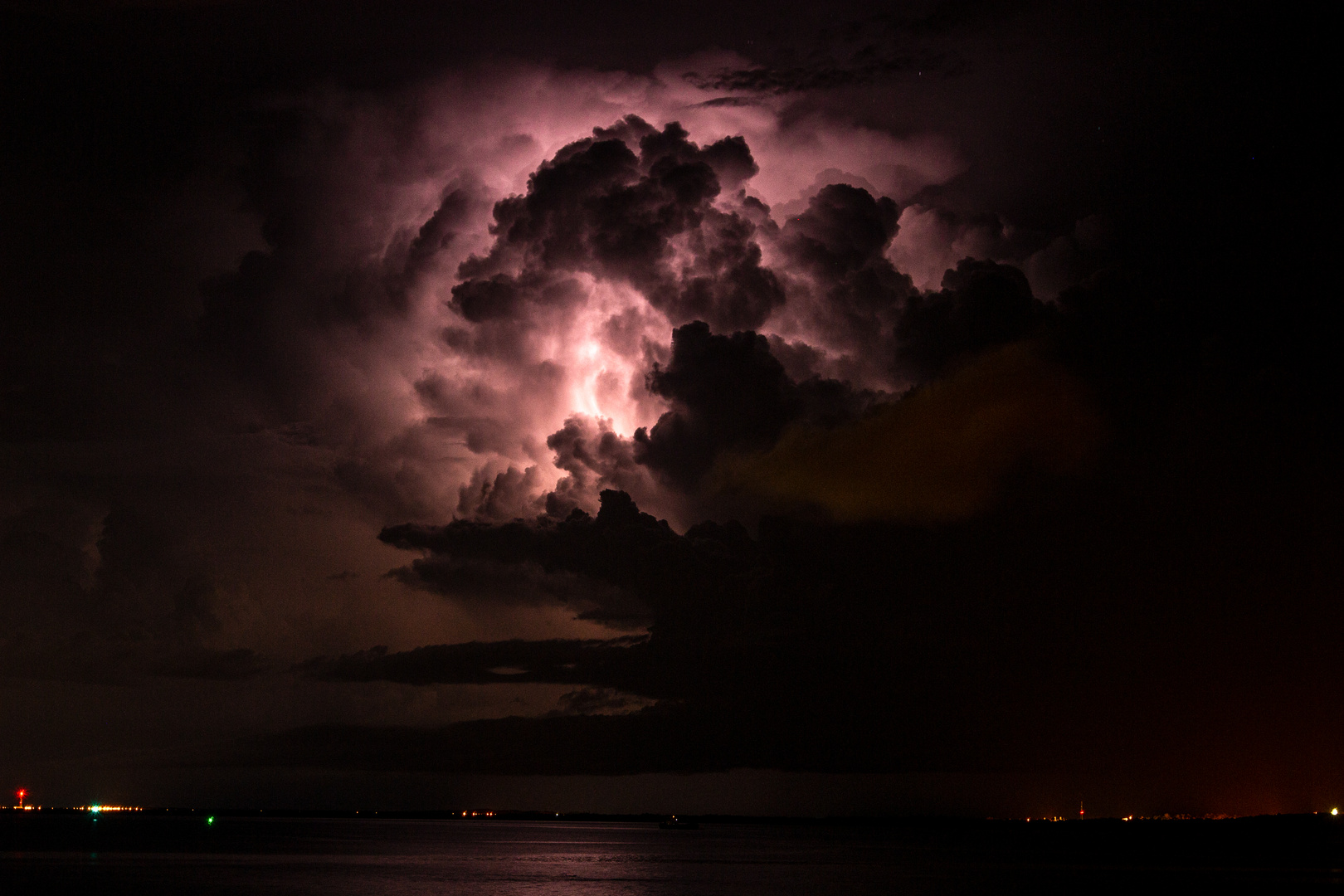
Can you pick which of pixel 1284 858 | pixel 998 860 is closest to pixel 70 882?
pixel 998 860

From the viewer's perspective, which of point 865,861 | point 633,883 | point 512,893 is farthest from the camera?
point 865,861

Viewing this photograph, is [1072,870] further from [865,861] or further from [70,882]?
[70,882]

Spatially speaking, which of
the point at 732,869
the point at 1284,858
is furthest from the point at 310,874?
the point at 1284,858

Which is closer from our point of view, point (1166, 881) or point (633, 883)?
point (633, 883)

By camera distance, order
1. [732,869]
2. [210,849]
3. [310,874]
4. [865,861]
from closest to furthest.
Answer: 1. [310,874]
2. [732,869]
3. [865,861]
4. [210,849]

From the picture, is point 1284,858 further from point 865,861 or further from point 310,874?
point 310,874

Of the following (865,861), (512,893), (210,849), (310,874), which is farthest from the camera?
(210,849)

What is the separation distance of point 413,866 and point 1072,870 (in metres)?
79.6

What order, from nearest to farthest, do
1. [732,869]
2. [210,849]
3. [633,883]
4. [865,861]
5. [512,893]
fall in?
[512,893] → [633,883] → [732,869] → [865,861] → [210,849]

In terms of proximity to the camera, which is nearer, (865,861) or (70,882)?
(70,882)

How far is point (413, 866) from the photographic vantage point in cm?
14088

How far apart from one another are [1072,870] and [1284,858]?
6938 cm

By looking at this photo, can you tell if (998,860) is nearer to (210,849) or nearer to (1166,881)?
(1166,881)

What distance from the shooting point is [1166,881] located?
12362cm
